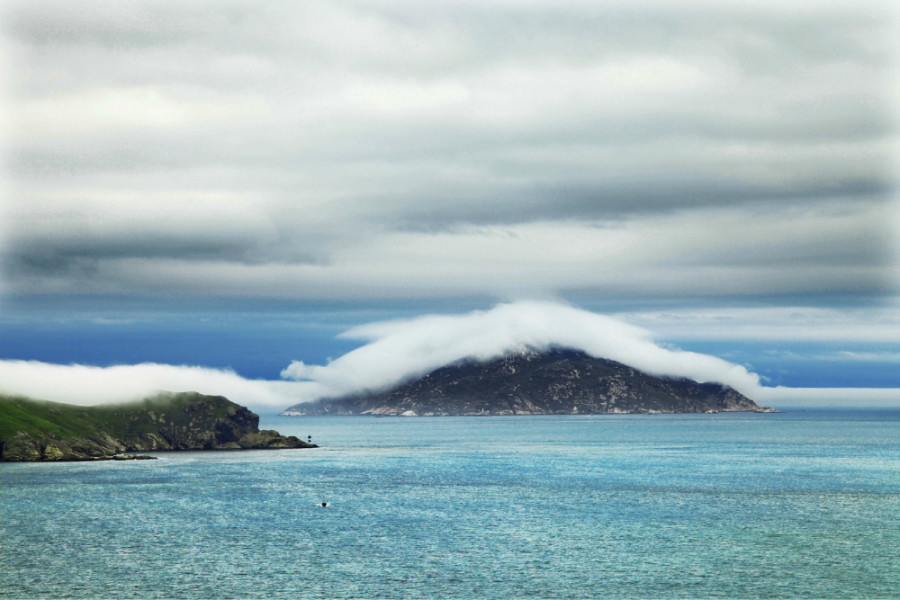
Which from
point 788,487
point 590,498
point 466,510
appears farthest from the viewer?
point 788,487

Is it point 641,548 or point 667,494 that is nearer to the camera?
point 641,548

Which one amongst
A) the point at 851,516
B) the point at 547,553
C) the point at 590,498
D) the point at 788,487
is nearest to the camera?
the point at 547,553

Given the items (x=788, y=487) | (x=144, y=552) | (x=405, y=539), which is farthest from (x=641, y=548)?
(x=788, y=487)

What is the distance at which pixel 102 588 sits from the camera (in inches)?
3629

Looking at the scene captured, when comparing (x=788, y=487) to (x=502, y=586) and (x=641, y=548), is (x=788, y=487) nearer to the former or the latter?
(x=641, y=548)

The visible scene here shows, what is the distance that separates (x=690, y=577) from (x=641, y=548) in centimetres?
1564

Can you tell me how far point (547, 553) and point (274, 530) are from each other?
149 feet

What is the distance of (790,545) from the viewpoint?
368 ft

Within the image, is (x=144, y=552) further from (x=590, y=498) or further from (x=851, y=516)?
(x=851, y=516)

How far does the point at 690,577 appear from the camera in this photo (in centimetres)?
9525

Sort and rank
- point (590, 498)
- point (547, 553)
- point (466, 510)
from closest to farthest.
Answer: point (547, 553), point (466, 510), point (590, 498)

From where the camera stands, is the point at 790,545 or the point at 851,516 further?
the point at 851,516

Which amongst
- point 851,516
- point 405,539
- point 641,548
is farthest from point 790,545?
point 405,539

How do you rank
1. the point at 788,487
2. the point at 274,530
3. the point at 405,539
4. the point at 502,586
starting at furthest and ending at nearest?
the point at 788,487, the point at 274,530, the point at 405,539, the point at 502,586
